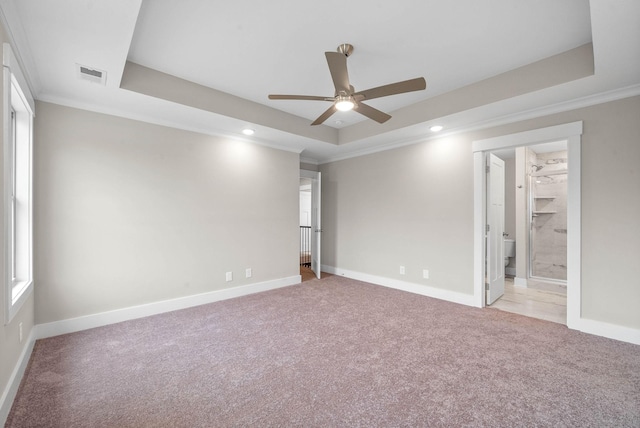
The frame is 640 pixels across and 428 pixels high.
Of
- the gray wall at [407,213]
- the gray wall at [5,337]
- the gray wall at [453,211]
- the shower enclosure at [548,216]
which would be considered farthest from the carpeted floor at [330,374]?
the shower enclosure at [548,216]

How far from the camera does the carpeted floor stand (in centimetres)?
178

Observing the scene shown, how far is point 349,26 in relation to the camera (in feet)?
7.48

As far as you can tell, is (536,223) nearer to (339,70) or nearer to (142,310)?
(339,70)

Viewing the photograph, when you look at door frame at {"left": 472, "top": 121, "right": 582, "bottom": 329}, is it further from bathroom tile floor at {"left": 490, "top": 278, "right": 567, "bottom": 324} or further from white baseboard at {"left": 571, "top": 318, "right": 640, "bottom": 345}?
bathroom tile floor at {"left": 490, "top": 278, "right": 567, "bottom": 324}

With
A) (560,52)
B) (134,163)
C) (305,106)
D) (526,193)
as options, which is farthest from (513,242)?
(134,163)

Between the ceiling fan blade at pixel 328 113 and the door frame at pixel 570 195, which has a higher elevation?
the ceiling fan blade at pixel 328 113

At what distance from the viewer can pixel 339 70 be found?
2176mm

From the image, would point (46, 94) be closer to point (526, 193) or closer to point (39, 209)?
point (39, 209)

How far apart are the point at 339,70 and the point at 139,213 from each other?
288 cm

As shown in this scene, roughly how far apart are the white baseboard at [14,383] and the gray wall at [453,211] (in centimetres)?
441

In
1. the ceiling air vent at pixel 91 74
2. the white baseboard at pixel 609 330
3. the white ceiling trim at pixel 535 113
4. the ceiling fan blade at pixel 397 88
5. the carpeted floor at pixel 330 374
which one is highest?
the ceiling air vent at pixel 91 74

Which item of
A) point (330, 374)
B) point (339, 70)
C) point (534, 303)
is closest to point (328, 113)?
point (339, 70)

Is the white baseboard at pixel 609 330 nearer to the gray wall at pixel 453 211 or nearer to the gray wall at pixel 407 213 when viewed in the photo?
the gray wall at pixel 453 211

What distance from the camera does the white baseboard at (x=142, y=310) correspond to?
2.93 m
